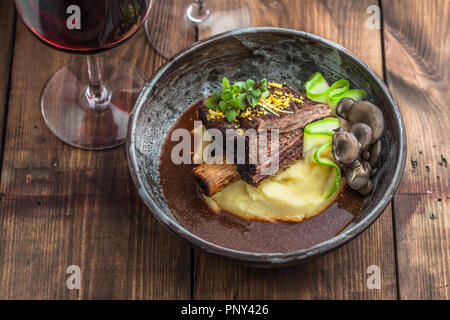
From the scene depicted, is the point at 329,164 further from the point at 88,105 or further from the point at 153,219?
the point at 88,105

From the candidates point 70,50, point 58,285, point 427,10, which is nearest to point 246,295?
point 58,285

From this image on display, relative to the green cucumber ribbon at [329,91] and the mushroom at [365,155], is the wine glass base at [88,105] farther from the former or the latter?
the mushroom at [365,155]

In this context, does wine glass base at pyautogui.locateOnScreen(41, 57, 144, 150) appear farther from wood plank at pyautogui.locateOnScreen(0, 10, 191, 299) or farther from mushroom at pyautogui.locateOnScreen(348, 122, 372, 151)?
mushroom at pyautogui.locateOnScreen(348, 122, 372, 151)

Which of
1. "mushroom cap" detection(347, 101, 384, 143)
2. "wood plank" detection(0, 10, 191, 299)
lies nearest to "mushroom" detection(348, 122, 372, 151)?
"mushroom cap" detection(347, 101, 384, 143)

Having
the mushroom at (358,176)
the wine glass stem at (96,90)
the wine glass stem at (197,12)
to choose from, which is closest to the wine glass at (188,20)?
the wine glass stem at (197,12)

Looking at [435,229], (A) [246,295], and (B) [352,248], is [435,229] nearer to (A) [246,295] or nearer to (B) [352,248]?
(B) [352,248]
